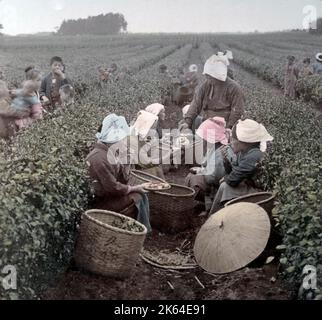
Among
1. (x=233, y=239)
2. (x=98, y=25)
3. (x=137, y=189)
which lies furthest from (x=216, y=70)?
(x=98, y=25)

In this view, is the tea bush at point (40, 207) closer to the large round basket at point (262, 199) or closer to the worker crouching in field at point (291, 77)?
the large round basket at point (262, 199)

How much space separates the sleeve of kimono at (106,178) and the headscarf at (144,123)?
2563 millimetres

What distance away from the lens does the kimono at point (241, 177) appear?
565 cm

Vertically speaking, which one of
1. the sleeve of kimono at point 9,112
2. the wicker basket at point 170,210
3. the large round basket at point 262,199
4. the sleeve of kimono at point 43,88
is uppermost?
the sleeve of kimono at point 43,88

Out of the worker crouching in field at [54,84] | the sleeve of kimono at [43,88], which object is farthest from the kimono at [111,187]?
the sleeve of kimono at [43,88]

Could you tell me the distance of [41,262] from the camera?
12.8ft

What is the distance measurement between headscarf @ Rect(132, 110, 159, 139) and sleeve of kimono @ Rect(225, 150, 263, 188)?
83.4 inches

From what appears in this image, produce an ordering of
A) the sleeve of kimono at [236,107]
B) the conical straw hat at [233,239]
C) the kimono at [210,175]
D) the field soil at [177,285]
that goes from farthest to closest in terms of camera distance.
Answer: the sleeve of kimono at [236,107]
the kimono at [210,175]
the conical straw hat at [233,239]
the field soil at [177,285]

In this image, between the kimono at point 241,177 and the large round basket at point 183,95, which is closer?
the kimono at point 241,177

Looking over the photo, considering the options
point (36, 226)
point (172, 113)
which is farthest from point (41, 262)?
point (172, 113)

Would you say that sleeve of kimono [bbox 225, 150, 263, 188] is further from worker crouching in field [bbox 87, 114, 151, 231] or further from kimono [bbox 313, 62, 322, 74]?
kimono [bbox 313, 62, 322, 74]

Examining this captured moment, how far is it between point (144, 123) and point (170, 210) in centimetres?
218
